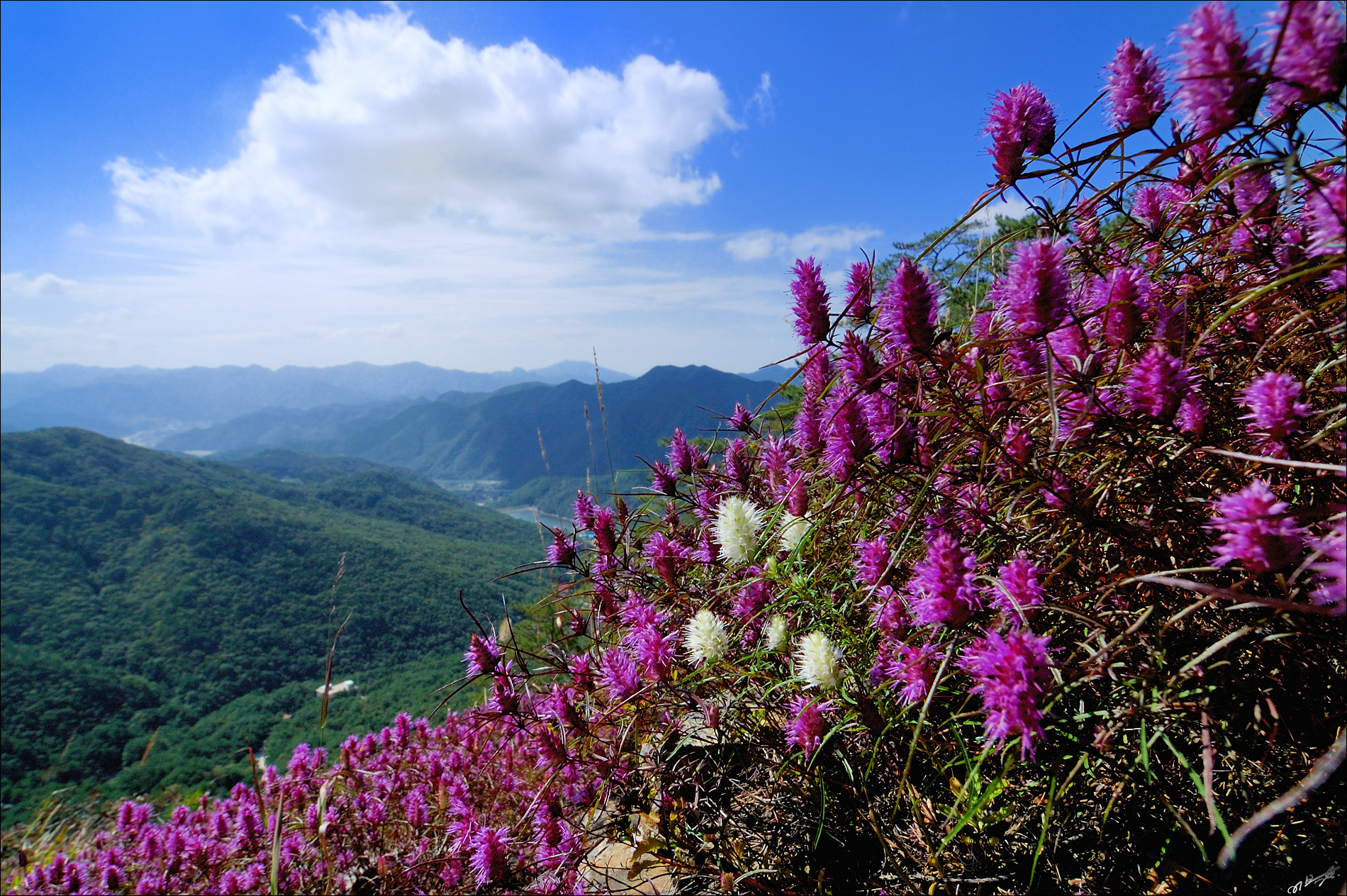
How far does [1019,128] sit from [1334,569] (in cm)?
89

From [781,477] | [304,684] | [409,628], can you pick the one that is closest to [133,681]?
[304,684]

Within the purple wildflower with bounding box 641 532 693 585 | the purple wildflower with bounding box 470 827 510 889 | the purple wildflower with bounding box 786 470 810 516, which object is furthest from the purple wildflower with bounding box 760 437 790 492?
the purple wildflower with bounding box 470 827 510 889

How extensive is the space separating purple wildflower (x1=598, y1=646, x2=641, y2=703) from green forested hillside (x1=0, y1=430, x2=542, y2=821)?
81.2 ft

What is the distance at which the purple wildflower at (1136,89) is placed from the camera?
3.58 feet

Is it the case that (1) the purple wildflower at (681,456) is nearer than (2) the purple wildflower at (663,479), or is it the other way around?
(2) the purple wildflower at (663,479)

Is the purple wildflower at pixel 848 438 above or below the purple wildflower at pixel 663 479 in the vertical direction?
above

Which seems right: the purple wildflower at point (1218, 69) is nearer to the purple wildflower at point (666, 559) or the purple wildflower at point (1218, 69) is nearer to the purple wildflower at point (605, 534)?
the purple wildflower at point (666, 559)

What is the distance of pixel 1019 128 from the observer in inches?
44.6

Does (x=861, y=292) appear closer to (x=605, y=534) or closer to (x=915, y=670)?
(x=915, y=670)

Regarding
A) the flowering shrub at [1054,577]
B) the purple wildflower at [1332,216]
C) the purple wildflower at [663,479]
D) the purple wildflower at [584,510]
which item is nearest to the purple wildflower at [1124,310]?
the flowering shrub at [1054,577]

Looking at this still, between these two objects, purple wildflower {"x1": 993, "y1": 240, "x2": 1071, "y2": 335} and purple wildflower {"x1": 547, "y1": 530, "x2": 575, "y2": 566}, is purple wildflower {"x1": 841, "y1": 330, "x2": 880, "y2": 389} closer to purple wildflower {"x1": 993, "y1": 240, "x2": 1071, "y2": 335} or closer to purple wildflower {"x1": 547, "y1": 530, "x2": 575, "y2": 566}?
purple wildflower {"x1": 993, "y1": 240, "x2": 1071, "y2": 335}

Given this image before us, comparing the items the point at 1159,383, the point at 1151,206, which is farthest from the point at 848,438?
the point at 1151,206

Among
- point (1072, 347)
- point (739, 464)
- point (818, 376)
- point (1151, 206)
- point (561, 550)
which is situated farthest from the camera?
point (739, 464)

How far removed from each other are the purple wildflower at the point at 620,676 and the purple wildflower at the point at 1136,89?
64.3 inches
